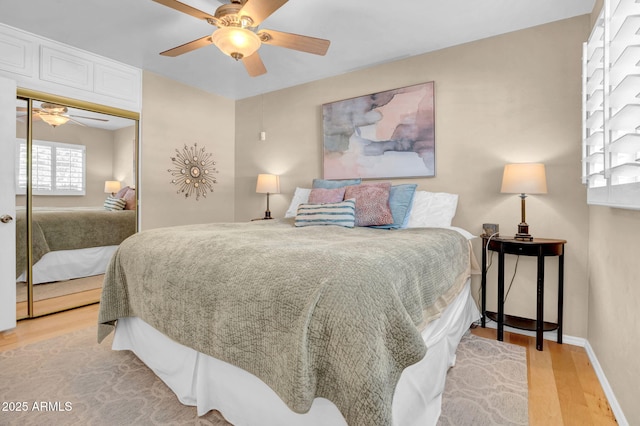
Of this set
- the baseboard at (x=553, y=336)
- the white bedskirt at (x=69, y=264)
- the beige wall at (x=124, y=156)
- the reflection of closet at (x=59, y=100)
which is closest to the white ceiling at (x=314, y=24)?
the reflection of closet at (x=59, y=100)

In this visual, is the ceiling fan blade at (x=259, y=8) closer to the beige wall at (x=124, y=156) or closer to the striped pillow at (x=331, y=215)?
the striped pillow at (x=331, y=215)

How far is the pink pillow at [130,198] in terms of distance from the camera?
3507 millimetres

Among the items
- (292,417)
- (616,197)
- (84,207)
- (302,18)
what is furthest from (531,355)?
(84,207)

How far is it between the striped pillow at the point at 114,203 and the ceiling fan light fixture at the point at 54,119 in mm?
798

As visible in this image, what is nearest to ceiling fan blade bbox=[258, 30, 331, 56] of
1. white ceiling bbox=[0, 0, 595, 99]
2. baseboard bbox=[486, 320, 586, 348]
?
white ceiling bbox=[0, 0, 595, 99]

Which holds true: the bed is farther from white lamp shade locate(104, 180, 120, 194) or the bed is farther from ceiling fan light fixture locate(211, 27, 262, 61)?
ceiling fan light fixture locate(211, 27, 262, 61)

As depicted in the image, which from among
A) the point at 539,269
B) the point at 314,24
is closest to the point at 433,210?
the point at 539,269

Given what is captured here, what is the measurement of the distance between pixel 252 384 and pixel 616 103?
73.2 inches

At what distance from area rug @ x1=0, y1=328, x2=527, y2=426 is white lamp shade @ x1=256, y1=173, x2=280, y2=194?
2212mm

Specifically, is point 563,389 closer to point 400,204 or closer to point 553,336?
point 553,336

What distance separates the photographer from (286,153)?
409 cm

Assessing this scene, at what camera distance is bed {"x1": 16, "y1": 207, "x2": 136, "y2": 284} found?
9.46 ft

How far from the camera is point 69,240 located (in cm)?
310

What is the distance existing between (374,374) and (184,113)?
13.1ft
